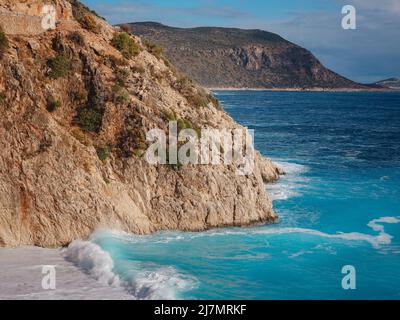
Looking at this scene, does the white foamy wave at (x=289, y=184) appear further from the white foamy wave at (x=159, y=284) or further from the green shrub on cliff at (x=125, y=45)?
the white foamy wave at (x=159, y=284)

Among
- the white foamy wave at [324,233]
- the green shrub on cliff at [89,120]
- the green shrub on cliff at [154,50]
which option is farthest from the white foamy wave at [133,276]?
the green shrub on cliff at [154,50]

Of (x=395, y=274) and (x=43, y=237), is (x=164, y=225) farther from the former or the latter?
(x=395, y=274)

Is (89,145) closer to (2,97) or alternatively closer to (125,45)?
(2,97)

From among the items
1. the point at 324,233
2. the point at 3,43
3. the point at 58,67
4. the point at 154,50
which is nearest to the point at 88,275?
the point at 58,67

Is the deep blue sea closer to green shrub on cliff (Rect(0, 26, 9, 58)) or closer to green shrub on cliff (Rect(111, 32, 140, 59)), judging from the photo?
green shrub on cliff (Rect(0, 26, 9, 58))

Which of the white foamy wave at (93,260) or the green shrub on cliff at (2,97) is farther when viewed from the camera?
the green shrub on cliff at (2,97)

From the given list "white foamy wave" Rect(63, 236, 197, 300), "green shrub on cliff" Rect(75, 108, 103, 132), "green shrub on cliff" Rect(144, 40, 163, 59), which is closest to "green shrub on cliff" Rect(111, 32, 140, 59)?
"green shrub on cliff" Rect(144, 40, 163, 59)
